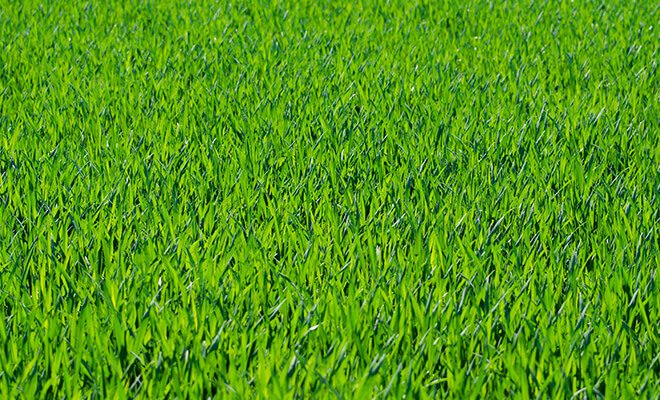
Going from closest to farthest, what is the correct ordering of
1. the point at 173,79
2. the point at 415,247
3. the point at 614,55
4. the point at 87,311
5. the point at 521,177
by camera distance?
the point at 87,311 < the point at 415,247 < the point at 521,177 < the point at 173,79 < the point at 614,55

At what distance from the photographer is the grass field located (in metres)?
1.87

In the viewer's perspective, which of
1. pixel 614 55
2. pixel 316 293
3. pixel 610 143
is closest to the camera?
pixel 316 293

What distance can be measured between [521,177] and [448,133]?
47 cm

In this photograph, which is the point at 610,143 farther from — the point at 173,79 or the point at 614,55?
the point at 173,79

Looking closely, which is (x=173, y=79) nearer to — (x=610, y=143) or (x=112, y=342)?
(x=610, y=143)

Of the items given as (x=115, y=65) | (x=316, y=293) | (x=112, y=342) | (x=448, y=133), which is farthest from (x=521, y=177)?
(x=115, y=65)

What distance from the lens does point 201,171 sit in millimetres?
3066

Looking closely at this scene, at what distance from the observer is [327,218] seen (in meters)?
2.59

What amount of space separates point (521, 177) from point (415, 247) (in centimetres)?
66

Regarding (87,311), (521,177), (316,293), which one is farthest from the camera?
(521,177)

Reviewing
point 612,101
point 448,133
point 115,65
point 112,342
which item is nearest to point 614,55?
point 612,101

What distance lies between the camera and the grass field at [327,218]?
6.12 feet

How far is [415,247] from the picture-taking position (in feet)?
7.84

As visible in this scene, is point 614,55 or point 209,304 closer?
point 209,304
